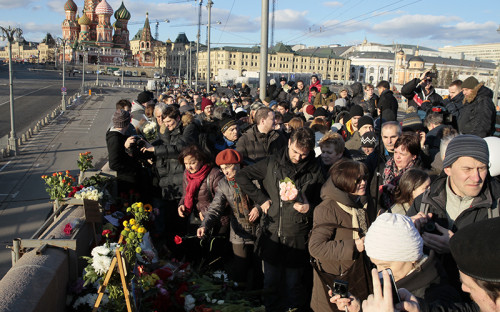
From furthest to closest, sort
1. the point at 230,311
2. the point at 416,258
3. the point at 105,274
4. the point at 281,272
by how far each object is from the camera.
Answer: the point at 281,272 < the point at 230,311 < the point at 105,274 < the point at 416,258

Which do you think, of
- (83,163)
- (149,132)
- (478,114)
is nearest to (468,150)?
(478,114)

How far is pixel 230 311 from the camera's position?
11.7 ft

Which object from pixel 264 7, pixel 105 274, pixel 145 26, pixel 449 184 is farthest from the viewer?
pixel 145 26

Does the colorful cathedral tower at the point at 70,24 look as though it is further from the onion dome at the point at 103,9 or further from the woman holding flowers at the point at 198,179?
the woman holding flowers at the point at 198,179

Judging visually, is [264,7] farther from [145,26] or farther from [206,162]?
[145,26]

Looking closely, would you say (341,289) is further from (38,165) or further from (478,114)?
(38,165)

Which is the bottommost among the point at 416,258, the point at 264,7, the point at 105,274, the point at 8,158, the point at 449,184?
the point at 8,158

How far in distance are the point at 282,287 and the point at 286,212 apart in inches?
34.6

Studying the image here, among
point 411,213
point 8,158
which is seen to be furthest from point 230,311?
point 8,158

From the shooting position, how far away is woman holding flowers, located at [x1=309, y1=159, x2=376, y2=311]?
10.6ft

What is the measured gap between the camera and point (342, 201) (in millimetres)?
3314

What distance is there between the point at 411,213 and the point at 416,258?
873 mm

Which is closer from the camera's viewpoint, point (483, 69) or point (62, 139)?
point (62, 139)

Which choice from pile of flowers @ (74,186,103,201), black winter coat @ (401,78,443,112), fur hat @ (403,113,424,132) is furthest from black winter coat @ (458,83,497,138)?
pile of flowers @ (74,186,103,201)
